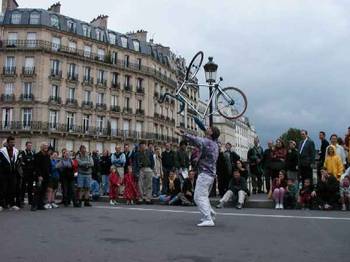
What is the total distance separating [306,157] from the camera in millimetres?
14266

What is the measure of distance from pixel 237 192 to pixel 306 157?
247cm

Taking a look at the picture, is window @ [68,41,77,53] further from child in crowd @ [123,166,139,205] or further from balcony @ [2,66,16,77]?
child in crowd @ [123,166,139,205]

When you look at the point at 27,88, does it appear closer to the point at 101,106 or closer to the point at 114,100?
the point at 101,106

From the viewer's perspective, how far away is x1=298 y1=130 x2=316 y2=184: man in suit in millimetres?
14227

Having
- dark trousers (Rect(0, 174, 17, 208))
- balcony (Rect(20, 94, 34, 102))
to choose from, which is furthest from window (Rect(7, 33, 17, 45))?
dark trousers (Rect(0, 174, 17, 208))

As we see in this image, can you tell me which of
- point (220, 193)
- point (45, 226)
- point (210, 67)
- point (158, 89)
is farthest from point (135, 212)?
point (158, 89)

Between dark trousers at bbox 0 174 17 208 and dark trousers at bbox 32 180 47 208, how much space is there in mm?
680

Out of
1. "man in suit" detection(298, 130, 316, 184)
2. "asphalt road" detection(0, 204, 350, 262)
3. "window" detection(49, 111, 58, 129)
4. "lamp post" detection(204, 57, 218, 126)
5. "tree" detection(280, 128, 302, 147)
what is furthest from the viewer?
"tree" detection(280, 128, 302, 147)

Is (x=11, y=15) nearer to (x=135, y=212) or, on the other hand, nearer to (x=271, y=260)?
(x=135, y=212)

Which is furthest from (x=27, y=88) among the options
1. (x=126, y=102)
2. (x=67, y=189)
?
(x=67, y=189)

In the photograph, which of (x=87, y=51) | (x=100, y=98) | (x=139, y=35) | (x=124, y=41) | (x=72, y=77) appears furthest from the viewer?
(x=139, y=35)

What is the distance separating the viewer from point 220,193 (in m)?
16.1

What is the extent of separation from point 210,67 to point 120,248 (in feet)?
31.8

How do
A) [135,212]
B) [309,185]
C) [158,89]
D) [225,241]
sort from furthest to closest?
[158,89] → [309,185] → [135,212] → [225,241]
